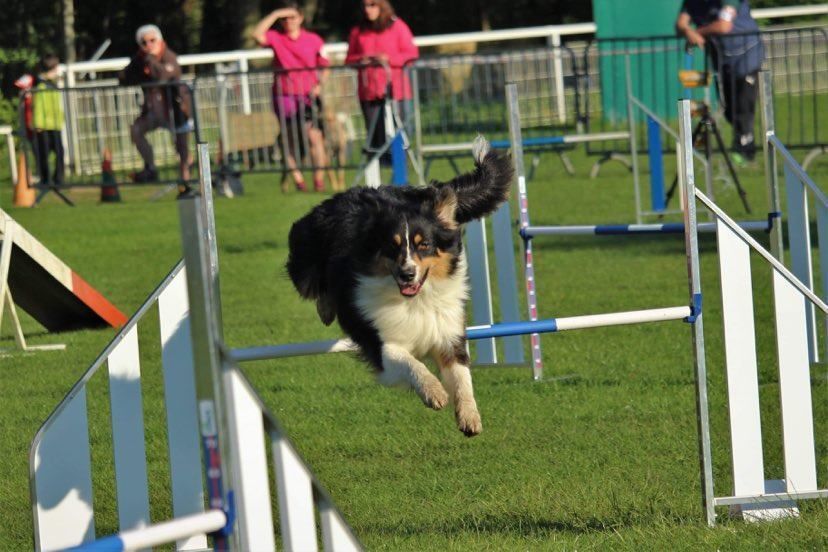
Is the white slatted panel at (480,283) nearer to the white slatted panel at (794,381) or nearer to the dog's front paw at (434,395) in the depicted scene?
the dog's front paw at (434,395)

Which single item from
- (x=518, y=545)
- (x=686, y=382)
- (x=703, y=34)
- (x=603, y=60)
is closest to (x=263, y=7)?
(x=603, y=60)

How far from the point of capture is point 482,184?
5.85m

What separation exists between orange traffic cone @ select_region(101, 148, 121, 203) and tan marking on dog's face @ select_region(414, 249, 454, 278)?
11779mm

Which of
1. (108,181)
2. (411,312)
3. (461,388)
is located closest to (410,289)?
(411,312)

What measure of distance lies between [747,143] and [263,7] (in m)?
27.0

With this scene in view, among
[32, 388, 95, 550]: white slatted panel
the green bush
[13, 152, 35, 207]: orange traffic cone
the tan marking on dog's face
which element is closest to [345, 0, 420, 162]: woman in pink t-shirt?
[13, 152, 35, 207]: orange traffic cone

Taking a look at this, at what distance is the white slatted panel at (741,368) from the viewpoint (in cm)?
468

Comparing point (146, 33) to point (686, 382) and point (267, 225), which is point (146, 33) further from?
point (686, 382)

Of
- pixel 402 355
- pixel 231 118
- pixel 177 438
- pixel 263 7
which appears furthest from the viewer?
pixel 263 7

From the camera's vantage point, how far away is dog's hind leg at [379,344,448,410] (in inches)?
192

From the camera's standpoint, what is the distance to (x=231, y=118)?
1678 centimetres

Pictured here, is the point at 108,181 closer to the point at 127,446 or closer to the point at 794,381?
the point at 127,446

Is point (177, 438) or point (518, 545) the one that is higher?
point (177, 438)

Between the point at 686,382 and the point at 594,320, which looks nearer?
the point at 594,320
